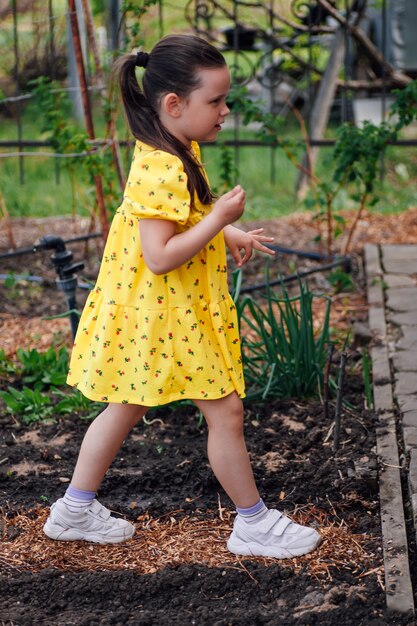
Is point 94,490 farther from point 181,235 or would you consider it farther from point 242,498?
point 181,235

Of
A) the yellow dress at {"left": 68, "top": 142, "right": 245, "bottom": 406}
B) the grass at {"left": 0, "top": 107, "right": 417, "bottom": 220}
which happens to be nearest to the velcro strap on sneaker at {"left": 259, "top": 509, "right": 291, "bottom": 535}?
the yellow dress at {"left": 68, "top": 142, "right": 245, "bottom": 406}

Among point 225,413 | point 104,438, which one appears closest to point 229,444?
point 225,413

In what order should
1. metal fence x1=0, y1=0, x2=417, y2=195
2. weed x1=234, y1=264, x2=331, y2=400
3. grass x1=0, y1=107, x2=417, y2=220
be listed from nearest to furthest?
weed x1=234, y1=264, x2=331, y2=400
metal fence x1=0, y1=0, x2=417, y2=195
grass x1=0, y1=107, x2=417, y2=220

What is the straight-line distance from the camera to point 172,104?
2432 millimetres

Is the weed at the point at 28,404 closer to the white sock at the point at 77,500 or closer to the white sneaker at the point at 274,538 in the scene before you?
the white sock at the point at 77,500

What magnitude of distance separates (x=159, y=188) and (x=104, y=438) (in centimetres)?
73

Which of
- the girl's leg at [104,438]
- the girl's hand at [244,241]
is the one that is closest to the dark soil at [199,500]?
the girl's leg at [104,438]

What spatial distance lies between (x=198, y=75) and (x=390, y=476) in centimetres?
135

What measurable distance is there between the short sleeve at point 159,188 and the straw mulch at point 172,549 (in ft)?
3.09

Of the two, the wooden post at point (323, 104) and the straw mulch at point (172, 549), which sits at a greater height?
the wooden post at point (323, 104)

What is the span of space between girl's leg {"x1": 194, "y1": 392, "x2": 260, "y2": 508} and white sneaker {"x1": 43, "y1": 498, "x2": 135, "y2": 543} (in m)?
0.38

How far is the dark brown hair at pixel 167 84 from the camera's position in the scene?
2408mm

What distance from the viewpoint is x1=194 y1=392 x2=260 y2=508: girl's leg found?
257 cm

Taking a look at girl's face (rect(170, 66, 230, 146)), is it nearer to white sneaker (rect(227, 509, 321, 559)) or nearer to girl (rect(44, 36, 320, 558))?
girl (rect(44, 36, 320, 558))
